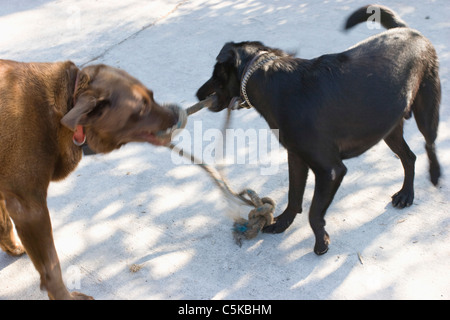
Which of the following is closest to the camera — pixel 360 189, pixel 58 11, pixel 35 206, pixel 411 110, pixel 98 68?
pixel 35 206

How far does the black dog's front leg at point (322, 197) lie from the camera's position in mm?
2926

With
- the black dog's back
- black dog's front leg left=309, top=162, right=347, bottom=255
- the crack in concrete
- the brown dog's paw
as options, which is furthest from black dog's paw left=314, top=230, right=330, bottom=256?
the crack in concrete

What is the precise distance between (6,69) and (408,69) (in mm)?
2435

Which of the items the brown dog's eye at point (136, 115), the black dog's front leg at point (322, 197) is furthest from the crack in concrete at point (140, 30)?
the black dog's front leg at point (322, 197)

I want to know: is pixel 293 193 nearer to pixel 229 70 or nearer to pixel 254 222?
pixel 254 222

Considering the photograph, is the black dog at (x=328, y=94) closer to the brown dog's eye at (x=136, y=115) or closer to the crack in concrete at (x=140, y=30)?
the brown dog's eye at (x=136, y=115)

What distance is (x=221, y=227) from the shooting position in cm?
343

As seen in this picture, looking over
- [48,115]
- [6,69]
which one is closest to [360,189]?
[48,115]

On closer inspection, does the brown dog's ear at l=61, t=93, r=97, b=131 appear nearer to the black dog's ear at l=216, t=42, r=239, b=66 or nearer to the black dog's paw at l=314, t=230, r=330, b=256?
the black dog's ear at l=216, t=42, r=239, b=66

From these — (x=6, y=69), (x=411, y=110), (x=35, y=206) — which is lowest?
(x=411, y=110)

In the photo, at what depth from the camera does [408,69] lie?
310 cm

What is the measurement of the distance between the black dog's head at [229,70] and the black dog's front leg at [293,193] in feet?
1.92

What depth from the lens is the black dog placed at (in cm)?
295

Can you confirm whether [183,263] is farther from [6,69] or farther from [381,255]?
[6,69]
